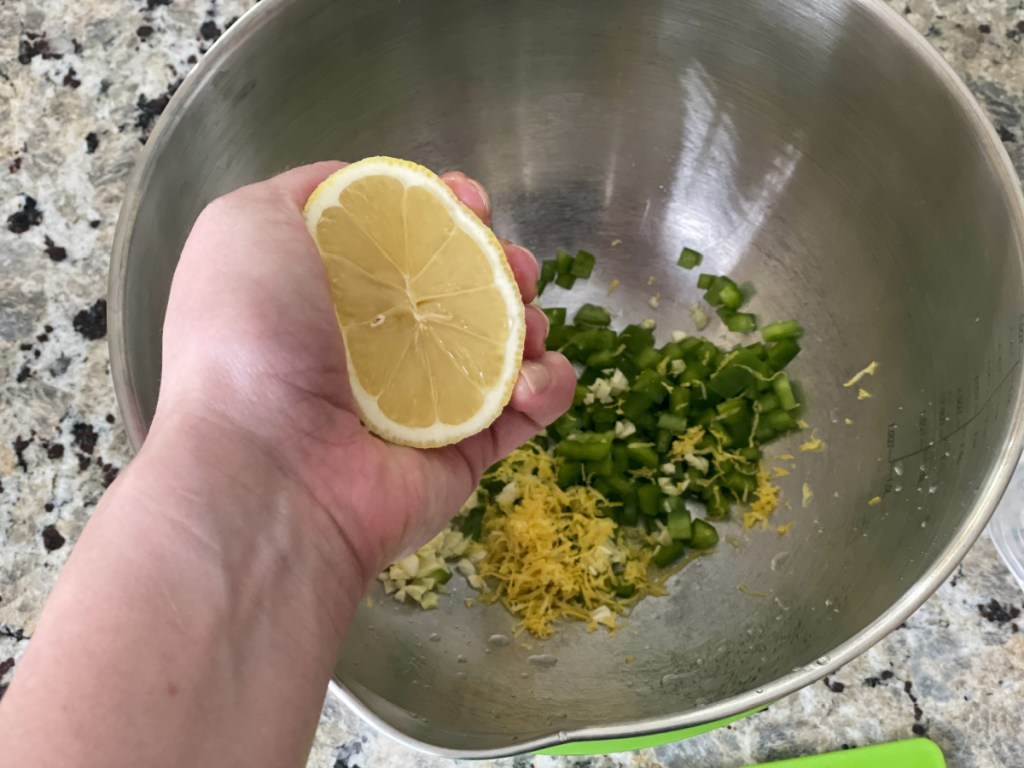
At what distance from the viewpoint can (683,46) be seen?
59.4 inches

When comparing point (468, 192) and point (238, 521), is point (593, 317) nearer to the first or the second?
point (468, 192)

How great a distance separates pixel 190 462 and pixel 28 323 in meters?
0.83

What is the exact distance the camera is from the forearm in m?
0.73

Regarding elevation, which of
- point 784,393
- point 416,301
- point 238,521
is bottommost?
point 784,393

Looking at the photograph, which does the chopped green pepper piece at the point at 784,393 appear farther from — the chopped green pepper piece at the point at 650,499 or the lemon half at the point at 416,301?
the lemon half at the point at 416,301

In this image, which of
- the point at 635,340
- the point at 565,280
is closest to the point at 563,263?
the point at 565,280

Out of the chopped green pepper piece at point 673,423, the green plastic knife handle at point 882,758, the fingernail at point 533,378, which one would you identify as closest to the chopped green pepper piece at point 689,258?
the chopped green pepper piece at point 673,423

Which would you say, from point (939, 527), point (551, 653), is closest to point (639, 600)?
point (551, 653)

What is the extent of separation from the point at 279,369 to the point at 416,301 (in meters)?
0.23

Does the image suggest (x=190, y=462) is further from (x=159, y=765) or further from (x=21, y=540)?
(x=21, y=540)

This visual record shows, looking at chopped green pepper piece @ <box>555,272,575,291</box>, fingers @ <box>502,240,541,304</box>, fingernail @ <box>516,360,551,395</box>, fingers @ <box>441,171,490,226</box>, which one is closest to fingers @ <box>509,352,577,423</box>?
fingernail @ <box>516,360,551,395</box>

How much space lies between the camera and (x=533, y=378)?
1.23 meters

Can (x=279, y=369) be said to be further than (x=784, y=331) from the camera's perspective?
No

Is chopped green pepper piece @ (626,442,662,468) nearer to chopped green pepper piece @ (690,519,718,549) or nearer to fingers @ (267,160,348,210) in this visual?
chopped green pepper piece @ (690,519,718,549)
